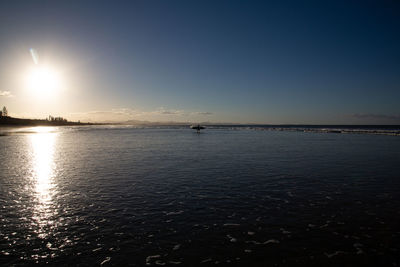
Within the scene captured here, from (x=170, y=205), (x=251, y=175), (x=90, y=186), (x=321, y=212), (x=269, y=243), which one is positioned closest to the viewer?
(x=269, y=243)

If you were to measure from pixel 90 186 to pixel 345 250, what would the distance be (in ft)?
53.2

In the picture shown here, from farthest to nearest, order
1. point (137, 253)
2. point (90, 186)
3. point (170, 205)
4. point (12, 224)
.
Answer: point (90, 186)
point (170, 205)
point (12, 224)
point (137, 253)

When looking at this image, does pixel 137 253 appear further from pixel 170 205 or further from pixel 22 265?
pixel 170 205

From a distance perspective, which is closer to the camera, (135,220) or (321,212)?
(135,220)

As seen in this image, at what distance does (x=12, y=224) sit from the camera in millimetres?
11070

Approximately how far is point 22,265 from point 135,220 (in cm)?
459

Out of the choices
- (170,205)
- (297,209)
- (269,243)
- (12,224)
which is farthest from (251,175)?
(12,224)

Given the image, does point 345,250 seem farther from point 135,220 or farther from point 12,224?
point 12,224

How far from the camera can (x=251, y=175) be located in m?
21.4

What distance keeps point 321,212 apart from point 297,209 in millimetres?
1158

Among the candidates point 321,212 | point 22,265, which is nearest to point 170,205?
point 22,265

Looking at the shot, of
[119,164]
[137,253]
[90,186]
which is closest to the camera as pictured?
[137,253]

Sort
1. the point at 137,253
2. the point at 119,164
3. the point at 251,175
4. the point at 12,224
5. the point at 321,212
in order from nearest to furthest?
1. the point at 137,253
2. the point at 12,224
3. the point at 321,212
4. the point at 251,175
5. the point at 119,164

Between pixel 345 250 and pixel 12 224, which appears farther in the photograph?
pixel 12 224
